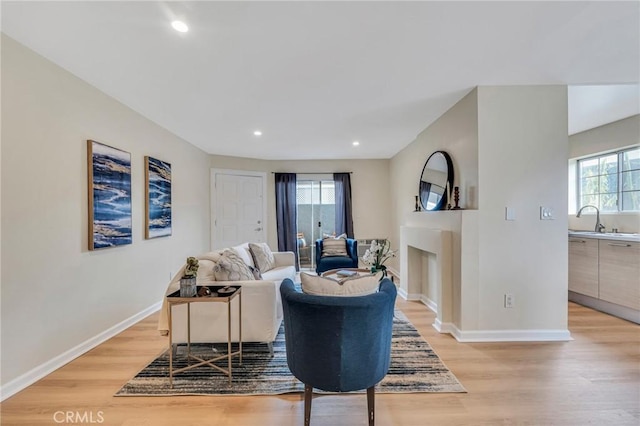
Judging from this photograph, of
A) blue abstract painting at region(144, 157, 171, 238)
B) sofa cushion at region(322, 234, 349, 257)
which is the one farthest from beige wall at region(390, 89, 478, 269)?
blue abstract painting at region(144, 157, 171, 238)

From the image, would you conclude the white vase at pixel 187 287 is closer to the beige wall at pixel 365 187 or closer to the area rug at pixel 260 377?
the area rug at pixel 260 377

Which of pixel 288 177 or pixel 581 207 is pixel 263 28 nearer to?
pixel 288 177

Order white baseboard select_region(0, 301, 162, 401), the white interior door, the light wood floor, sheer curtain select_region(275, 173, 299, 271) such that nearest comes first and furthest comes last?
the light wood floor
white baseboard select_region(0, 301, 162, 401)
the white interior door
sheer curtain select_region(275, 173, 299, 271)

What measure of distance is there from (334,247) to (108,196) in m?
3.19

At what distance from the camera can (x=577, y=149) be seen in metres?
4.17

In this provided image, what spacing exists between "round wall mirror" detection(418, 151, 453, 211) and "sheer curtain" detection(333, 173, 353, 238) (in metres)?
2.13

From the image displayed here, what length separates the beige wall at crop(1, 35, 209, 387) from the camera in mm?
1920

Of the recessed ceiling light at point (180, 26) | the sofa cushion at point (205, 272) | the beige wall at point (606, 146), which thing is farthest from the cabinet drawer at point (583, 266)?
the recessed ceiling light at point (180, 26)

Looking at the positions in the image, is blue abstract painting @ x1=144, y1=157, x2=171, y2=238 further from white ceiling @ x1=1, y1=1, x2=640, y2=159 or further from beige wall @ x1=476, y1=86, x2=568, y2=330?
beige wall @ x1=476, y1=86, x2=568, y2=330

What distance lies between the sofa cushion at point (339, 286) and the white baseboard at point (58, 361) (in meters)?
2.09

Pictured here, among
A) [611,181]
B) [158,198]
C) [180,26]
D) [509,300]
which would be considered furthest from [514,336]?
[158,198]

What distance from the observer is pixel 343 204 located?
19.5ft

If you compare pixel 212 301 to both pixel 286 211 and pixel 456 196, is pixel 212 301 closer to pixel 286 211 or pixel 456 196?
pixel 456 196

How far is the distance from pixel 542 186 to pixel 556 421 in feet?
6.27
